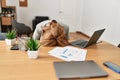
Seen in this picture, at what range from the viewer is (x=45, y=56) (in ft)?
5.03

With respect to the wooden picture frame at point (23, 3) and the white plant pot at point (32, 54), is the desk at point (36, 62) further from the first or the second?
the wooden picture frame at point (23, 3)

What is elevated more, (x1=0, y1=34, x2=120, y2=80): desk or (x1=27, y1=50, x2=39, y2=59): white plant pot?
(x1=27, y1=50, x2=39, y2=59): white plant pot

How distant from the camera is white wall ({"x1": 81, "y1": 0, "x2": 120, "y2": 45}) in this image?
396cm

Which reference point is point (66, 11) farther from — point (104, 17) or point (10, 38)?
point (10, 38)

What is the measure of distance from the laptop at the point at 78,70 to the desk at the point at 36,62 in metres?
0.04

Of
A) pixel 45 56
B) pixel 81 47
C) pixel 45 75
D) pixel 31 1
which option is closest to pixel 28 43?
pixel 45 56

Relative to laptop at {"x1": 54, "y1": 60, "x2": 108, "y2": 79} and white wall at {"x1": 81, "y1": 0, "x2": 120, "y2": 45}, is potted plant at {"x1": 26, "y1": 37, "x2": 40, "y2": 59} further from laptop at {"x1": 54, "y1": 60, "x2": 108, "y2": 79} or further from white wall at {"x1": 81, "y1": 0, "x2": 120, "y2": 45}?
white wall at {"x1": 81, "y1": 0, "x2": 120, "y2": 45}

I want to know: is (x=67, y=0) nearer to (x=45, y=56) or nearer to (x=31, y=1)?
(x=31, y=1)

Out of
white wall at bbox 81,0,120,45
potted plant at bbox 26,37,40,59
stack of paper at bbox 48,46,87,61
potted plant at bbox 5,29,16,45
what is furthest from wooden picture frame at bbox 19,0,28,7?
potted plant at bbox 26,37,40,59

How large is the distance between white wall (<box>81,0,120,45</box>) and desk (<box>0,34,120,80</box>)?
227cm

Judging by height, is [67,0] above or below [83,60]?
above

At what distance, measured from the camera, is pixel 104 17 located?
178 inches

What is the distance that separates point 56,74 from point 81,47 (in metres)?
0.73

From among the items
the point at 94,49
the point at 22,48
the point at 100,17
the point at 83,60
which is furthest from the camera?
the point at 100,17
